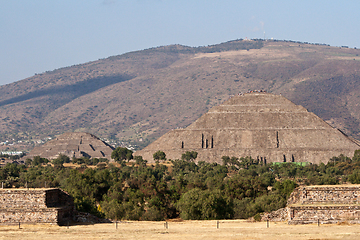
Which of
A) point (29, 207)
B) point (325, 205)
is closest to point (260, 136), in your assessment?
point (325, 205)

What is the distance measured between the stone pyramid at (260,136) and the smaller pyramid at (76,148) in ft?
83.2

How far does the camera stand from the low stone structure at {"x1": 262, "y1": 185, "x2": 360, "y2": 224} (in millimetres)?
36594

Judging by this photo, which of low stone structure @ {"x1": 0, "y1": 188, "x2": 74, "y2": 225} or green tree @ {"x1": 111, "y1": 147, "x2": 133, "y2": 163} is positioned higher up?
green tree @ {"x1": 111, "y1": 147, "x2": 133, "y2": 163}

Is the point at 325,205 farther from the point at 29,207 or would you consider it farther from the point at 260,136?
the point at 260,136

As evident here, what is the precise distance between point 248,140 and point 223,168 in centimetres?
2990

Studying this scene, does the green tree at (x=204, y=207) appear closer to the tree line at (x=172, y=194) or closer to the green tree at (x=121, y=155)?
the tree line at (x=172, y=194)

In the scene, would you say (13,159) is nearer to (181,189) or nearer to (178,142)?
(178,142)

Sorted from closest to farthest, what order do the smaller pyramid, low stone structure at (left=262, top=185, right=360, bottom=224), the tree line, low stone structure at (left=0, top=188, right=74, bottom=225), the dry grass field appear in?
the dry grass field < low stone structure at (left=262, top=185, right=360, bottom=224) < low stone structure at (left=0, top=188, right=74, bottom=225) < the tree line < the smaller pyramid

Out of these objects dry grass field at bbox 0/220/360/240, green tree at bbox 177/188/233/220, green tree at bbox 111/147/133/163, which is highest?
green tree at bbox 111/147/133/163

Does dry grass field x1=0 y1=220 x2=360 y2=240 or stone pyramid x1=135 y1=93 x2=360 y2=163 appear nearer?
dry grass field x1=0 y1=220 x2=360 y2=240

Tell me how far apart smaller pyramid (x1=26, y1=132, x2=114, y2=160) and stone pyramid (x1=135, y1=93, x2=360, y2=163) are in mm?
25356

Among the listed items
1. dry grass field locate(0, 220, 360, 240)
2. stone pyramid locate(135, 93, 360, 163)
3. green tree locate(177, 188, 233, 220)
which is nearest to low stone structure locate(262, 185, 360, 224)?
dry grass field locate(0, 220, 360, 240)

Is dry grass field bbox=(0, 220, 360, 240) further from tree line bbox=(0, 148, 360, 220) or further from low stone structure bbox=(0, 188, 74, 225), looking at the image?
tree line bbox=(0, 148, 360, 220)

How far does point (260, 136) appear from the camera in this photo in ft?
455
